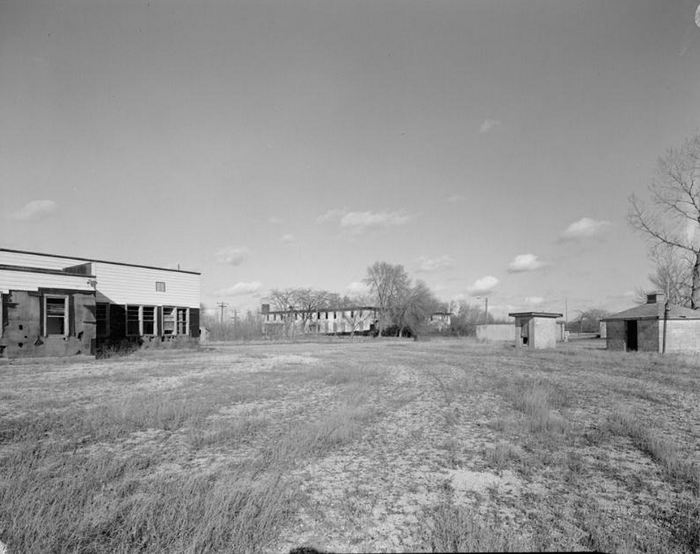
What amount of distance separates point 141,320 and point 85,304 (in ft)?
18.3

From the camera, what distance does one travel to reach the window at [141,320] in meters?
27.0

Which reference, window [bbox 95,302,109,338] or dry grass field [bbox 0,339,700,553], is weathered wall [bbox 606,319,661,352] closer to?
dry grass field [bbox 0,339,700,553]

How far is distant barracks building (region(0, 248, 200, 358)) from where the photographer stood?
65.6 ft

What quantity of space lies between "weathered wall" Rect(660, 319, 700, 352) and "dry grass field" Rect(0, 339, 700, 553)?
21.7 metres

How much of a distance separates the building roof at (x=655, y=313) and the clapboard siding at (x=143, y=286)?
102 ft

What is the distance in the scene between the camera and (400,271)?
68688mm

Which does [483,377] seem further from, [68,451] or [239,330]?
[239,330]

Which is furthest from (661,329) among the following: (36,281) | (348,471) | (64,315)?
(36,281)

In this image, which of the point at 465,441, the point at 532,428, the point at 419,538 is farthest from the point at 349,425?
the point at 419,538

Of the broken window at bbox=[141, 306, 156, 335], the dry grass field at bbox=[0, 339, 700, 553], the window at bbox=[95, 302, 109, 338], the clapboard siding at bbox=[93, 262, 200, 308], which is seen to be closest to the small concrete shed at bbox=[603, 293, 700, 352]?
the dry grass field at bbox=[0, 339, 700, 553]

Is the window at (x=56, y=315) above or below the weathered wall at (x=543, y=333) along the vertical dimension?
above

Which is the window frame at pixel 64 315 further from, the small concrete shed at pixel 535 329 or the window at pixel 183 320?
the small concrete shed at pixel 535 329

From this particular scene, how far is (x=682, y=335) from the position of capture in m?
28.9

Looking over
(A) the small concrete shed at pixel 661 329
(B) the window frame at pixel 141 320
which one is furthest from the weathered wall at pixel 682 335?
(B) the window frame at pixel 141 320
